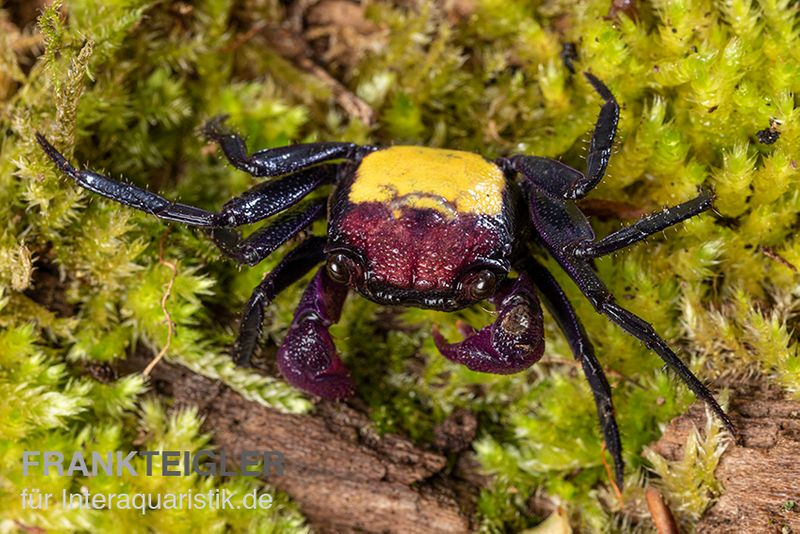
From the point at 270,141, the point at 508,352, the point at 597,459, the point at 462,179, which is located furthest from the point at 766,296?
the point at 270,141

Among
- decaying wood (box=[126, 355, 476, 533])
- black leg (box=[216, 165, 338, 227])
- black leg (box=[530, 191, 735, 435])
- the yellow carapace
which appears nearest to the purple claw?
decaying wood (box=[126, 355, 476, 533])

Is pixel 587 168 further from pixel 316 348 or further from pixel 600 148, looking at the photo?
pixel 316 348

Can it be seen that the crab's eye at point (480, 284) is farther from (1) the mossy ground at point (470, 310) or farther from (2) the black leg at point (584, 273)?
(1) the mossy ground at point (470, 310)

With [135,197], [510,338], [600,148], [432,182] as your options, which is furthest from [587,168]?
[135,197]

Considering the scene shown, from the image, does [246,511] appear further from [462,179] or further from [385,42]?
[385,42]

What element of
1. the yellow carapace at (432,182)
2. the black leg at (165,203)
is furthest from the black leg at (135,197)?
the yellow carapace at (432,182)

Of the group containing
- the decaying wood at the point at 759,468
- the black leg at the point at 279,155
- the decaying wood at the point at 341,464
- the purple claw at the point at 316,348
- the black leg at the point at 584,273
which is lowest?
the decaying wood at the point at 341,464

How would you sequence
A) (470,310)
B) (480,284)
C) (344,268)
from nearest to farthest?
(480,284) → (344,268) → (470,310)
